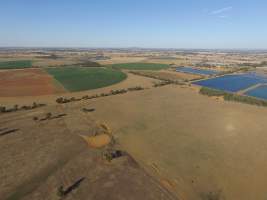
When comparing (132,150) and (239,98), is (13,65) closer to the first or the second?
(239,98)

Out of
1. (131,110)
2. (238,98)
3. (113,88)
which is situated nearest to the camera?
(131,110)

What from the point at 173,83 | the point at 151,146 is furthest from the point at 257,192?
the point at 173,83

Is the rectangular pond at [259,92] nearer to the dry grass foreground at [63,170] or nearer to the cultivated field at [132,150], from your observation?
the cultivated field at [132,150]

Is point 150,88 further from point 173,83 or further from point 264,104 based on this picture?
point 264,104

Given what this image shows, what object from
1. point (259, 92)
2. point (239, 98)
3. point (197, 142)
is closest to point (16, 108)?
point (197, 142)

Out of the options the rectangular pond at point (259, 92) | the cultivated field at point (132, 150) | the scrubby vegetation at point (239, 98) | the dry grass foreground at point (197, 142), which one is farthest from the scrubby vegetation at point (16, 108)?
the rectangular pond at point (259, 92)

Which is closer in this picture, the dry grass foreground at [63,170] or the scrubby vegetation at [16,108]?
the dry grass foreground at [63,170]
